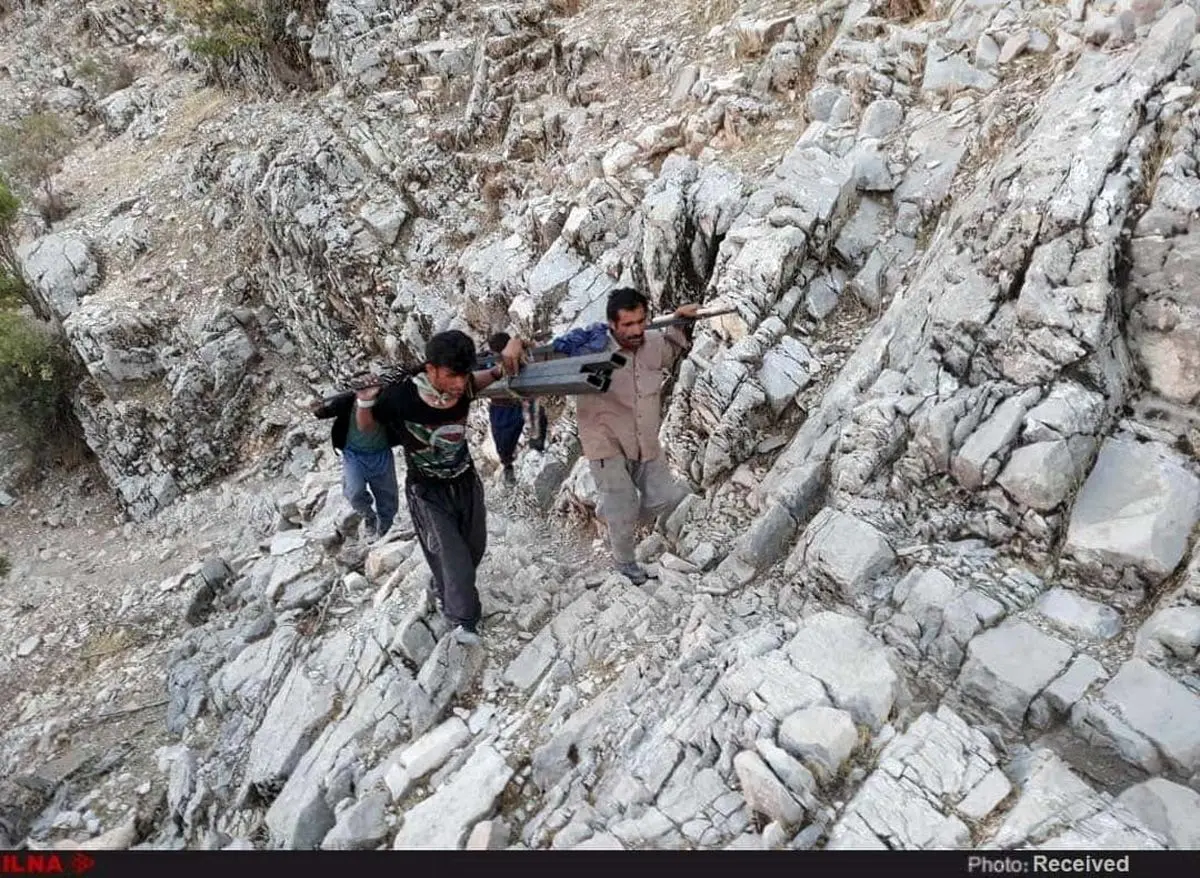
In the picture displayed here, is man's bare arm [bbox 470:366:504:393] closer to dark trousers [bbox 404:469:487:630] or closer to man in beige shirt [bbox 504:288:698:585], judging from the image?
man in beige shirt [bbox 504:288:698:585]

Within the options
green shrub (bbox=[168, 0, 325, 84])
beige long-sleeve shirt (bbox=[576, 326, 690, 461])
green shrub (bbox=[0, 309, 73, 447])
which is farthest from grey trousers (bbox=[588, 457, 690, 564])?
green shrub (bbox=[0, 309, 73, 447])

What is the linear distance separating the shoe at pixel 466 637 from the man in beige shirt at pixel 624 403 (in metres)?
1.36

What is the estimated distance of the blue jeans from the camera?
6645mm

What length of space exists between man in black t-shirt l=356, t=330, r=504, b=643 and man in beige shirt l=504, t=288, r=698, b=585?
0.58 metres

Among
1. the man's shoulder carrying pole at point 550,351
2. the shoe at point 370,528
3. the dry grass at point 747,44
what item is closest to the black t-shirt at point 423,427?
the man's shoulder carrying pole at point 550,351

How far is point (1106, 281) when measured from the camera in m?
4.90

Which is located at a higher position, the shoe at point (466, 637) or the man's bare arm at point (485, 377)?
the man's bare arm at point (485, 377)

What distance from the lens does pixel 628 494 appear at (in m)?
5.44

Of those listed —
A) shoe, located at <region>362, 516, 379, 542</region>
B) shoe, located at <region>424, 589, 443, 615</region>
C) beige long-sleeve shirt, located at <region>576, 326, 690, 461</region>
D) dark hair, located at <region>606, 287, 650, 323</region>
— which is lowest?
shoe, located at <region>362, 516, 379, 542</region>

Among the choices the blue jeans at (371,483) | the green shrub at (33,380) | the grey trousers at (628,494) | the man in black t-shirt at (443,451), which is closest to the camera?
the man in black t-shirt at (443,451)

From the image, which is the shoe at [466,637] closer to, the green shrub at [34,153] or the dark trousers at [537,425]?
the dark trousers at [537,425]

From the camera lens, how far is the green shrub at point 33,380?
1404 centimetres
